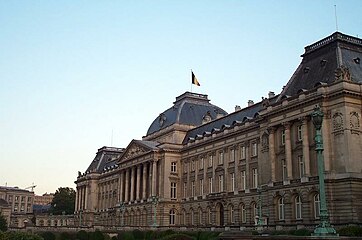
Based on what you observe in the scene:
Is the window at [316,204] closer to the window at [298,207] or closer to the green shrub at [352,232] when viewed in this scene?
the window at [298,207]

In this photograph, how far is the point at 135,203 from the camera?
325ft

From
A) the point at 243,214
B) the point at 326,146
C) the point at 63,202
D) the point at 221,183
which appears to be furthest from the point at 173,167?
the point at 63,202

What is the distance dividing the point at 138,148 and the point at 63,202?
76.9 metres

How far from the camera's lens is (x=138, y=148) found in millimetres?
100188

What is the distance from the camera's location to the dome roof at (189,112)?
9788cm

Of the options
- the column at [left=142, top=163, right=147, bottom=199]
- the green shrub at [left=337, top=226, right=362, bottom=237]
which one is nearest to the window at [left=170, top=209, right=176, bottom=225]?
the column at [left=142, top=163, right=147, bottom=199]

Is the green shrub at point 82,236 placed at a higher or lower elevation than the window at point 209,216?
lower

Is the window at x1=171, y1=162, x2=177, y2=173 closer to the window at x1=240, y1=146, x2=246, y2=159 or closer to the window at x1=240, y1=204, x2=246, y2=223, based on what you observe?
the window at x1=240, y1=146, x2=246, y2=159

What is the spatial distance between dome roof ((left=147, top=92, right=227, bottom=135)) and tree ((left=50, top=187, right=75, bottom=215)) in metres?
71.9

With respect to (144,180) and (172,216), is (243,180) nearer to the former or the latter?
(172,216)

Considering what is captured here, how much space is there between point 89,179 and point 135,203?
134 ft

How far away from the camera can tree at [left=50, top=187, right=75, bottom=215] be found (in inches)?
6476

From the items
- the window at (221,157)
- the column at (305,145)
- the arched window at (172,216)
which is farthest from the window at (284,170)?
the arched window at (172,216)

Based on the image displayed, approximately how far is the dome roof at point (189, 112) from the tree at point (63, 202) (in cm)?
7191
